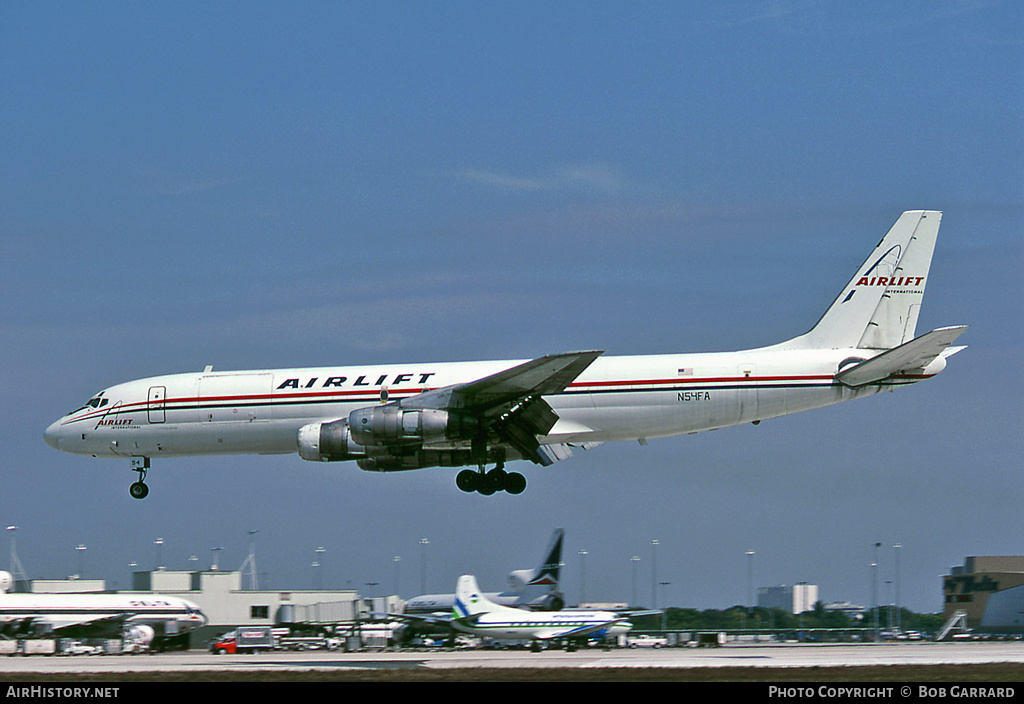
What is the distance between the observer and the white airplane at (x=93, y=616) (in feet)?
187

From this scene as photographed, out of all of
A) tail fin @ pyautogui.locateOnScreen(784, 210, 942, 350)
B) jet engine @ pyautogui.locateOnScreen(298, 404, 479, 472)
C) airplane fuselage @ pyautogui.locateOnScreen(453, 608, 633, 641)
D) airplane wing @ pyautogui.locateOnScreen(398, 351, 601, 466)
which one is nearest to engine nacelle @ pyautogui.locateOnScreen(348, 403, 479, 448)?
jet engine @ pyautogui.locateOnScreen(298, 404, 479, 472)

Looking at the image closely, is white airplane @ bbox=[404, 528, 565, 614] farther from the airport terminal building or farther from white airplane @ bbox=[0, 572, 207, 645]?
the airport terminal building

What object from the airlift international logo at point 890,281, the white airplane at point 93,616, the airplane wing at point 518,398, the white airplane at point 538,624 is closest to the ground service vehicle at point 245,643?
the white airplane at point 93,616

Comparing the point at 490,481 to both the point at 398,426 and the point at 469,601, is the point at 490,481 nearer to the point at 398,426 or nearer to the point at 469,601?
the point at 398,426

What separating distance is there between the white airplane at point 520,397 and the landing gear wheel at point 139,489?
0.11ft

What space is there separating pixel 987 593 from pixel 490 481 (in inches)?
2293

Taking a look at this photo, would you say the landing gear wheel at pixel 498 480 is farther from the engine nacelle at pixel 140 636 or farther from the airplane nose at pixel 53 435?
the engine nacelle at pixel 140 636

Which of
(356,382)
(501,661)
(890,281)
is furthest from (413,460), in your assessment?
(890,281)

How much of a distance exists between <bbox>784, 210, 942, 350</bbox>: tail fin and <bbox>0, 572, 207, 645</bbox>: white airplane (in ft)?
103

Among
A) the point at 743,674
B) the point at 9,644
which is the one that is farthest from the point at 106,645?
the point at 743,674

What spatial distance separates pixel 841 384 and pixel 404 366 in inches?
520

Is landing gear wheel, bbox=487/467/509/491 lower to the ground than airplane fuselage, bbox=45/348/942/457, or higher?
lower

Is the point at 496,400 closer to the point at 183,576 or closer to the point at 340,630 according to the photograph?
the point at 340,630

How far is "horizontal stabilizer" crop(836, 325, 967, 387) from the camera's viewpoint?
1332 inches
